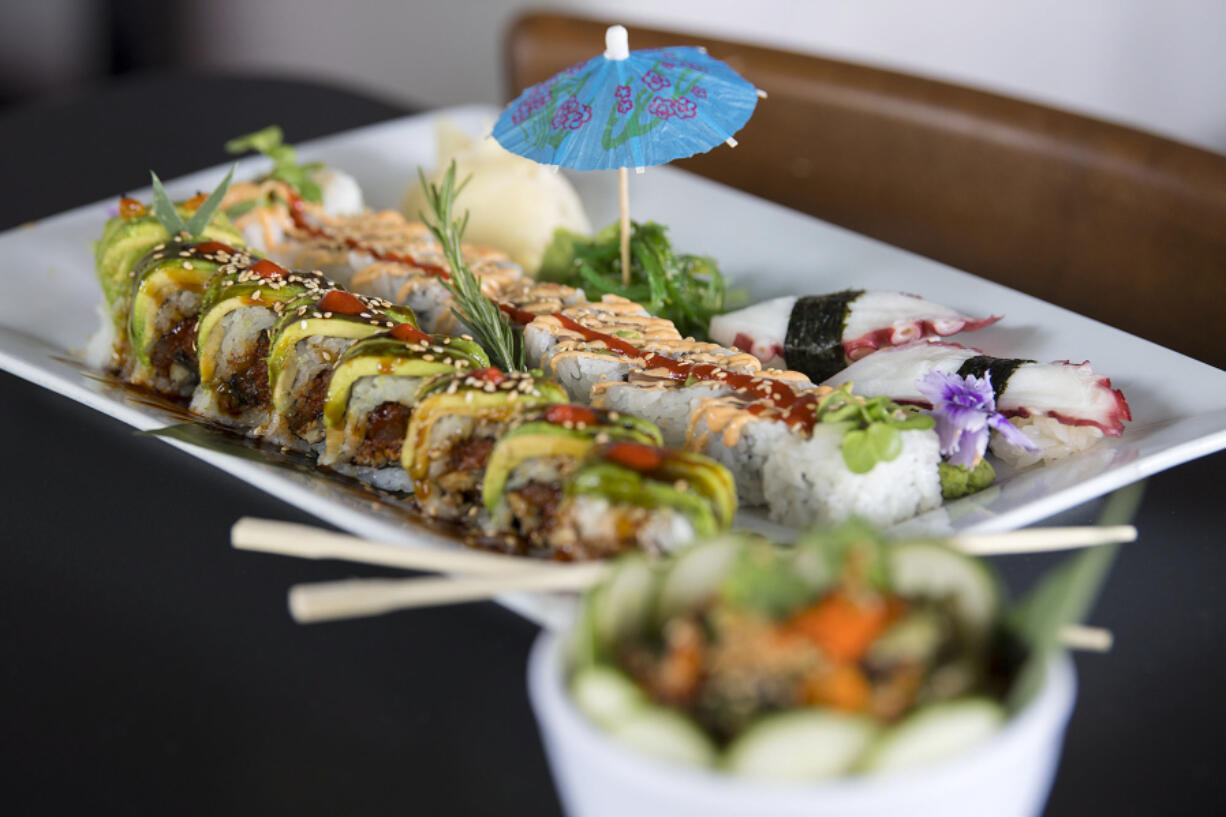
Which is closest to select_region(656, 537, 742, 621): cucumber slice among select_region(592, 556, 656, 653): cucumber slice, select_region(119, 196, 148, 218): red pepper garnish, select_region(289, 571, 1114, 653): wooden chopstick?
select_region(592, 556, 656, 653): cucumber slice

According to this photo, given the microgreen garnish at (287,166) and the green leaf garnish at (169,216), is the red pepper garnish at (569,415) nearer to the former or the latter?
the green leaf garnish at (169,216)

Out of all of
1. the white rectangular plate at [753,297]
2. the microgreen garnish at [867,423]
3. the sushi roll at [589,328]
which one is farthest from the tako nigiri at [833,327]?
the microgreen garnish at [867,423]

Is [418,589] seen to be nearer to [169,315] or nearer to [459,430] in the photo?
[459,430]

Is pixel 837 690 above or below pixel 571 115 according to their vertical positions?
below

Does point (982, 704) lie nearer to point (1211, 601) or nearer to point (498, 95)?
point (1211, 601)

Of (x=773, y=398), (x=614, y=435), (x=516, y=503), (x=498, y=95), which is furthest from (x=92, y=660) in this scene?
(x=498, y=95)

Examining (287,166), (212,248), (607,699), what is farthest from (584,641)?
(287,166)

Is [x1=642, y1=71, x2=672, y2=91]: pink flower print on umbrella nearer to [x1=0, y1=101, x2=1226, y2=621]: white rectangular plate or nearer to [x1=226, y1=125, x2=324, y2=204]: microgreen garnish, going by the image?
[x1=0, y1=101, x2=1226, y2=621]: white rectangular plate
